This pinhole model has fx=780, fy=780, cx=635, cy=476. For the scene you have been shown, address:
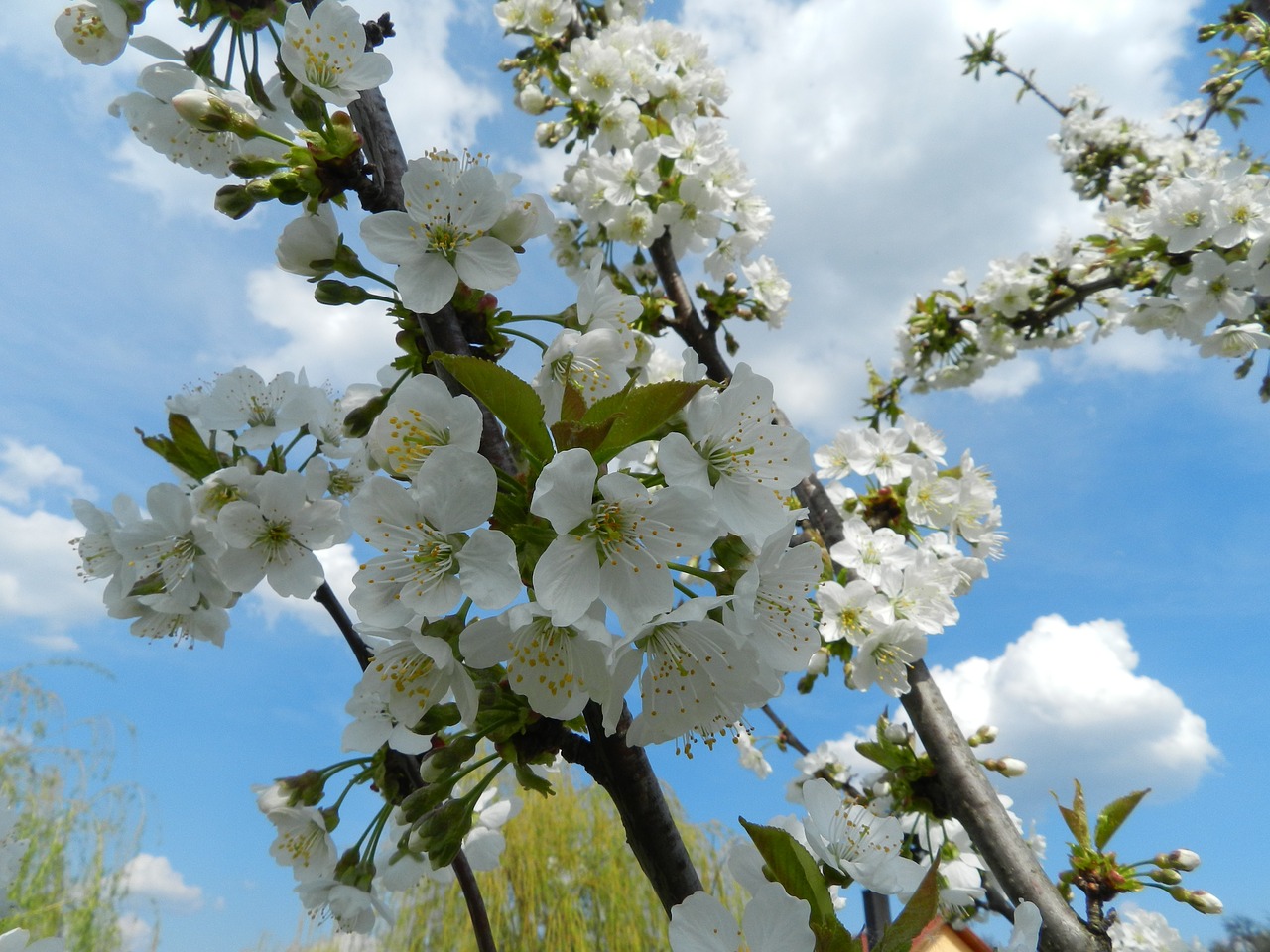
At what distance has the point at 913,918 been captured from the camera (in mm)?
766

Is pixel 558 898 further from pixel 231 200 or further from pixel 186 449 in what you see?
pixel 231 200

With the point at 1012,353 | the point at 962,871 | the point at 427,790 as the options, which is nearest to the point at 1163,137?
the point at 1012,353

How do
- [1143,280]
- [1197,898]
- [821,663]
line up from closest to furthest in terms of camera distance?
[1197,898] → [821,663] → [1143,280]

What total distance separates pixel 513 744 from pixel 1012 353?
377 cm

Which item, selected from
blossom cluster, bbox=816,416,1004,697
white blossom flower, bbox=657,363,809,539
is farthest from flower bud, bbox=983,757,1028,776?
white blossom flower, bbox=657,363,809,539

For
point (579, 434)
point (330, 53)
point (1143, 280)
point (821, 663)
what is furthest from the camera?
point (1143, 280)

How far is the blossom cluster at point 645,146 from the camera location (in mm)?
2635

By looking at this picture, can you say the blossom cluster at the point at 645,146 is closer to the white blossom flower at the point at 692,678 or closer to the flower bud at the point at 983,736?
the flower bud at the point at 983,736

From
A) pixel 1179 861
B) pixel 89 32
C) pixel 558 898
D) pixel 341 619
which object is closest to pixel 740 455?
pixel 341 619

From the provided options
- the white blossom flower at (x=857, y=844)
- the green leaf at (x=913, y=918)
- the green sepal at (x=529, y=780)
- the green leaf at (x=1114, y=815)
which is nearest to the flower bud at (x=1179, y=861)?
the green leaf at (x=1114, y=815)

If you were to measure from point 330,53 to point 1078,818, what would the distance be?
1.94m

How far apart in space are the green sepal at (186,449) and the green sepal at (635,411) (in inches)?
36.7

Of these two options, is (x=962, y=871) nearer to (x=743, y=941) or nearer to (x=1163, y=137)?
(x=743, y=941)

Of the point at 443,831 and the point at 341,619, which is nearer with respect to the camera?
the point at 443,831
